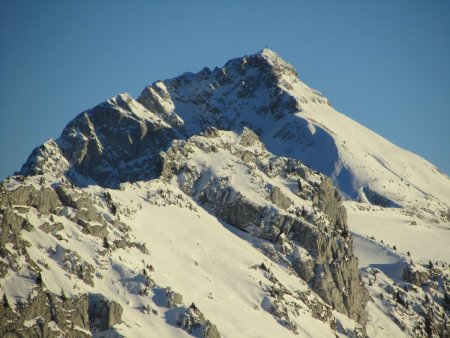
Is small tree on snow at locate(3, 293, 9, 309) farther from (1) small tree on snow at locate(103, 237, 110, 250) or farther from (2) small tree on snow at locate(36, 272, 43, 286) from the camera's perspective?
(1) small tree on snow at locate(103, 237, 110, 250)

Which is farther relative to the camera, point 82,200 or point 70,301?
point 82,200

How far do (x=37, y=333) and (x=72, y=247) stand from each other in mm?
27443

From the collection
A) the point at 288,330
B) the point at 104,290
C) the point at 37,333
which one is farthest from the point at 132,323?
the point at 288,330

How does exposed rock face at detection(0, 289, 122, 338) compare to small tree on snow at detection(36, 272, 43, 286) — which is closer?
exposed rock face at detection(0, 289, 122, 338)

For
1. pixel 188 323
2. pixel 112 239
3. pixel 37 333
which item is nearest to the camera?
pixel 37 333

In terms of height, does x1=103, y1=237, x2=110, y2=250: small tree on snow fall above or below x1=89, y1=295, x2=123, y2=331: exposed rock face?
above

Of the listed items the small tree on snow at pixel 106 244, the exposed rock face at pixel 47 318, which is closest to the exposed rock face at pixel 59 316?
the exposed rock face at pixel 47 318

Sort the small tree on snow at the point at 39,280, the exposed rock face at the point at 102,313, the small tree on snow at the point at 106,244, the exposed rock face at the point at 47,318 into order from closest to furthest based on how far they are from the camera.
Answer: the exposed rock face at the point at 47,318, the small tree on snow at the point at 39,280, the exposed rock face at the point at 102,313, the small tree on snow at the point at 106,244

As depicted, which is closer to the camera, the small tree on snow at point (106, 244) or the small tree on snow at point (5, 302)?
the small tree on snow at point (5, 302)

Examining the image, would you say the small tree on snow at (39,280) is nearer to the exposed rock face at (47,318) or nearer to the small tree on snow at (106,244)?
the exposed rock face at (47,318)

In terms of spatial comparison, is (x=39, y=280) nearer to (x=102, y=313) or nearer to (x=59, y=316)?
(x=59, y=316)

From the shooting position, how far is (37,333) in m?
156

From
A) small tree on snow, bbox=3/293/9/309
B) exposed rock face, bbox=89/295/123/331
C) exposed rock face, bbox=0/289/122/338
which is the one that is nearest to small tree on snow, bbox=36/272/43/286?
exposed rock face, bbox=0/289/122/338

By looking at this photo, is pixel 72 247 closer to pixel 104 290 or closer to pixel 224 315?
pixel 104 290
